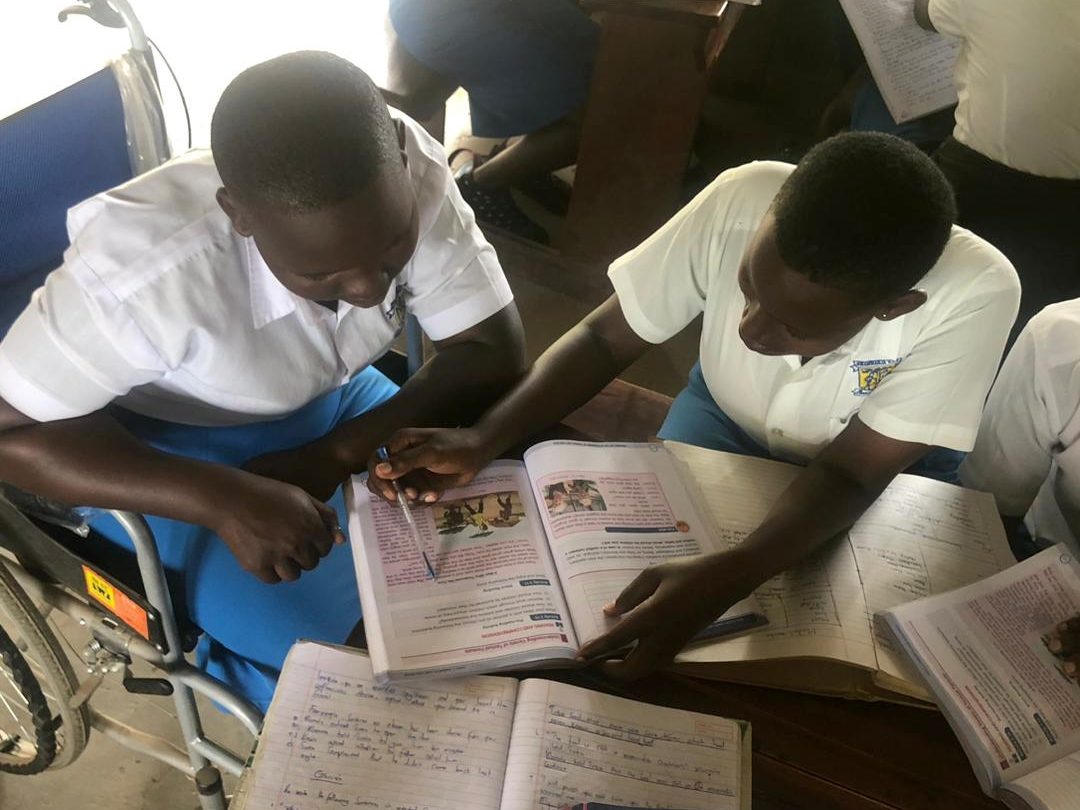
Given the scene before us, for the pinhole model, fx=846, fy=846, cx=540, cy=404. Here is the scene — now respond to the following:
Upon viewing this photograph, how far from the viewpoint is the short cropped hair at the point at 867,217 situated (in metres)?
0.78

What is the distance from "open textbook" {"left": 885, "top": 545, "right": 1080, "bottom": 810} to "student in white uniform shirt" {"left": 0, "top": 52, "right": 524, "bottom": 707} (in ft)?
1.88

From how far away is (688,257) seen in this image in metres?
1.07

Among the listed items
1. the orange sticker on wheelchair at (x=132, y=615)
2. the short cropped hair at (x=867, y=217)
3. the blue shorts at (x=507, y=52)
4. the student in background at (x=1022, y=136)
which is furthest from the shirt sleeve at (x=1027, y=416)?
the blue shorts at (x=507, y=52)

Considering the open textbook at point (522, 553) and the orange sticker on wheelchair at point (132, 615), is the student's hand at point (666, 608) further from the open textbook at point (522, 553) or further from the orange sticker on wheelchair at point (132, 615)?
the orange sticker on wheelchair at point (132, 615)

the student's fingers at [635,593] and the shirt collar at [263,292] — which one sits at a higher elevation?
the shirt collar at [263,292]

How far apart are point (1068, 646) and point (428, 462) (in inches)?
25.7

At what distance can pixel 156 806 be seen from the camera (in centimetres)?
135

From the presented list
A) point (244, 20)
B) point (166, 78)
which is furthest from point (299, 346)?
point (244, 20)

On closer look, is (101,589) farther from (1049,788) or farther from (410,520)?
(1049,788)

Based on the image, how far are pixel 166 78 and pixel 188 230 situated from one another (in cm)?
242

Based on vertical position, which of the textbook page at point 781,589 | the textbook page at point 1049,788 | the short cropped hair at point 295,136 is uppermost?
the short cropped hair at point 295,136

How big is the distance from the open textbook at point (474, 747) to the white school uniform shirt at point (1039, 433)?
22.8 inches

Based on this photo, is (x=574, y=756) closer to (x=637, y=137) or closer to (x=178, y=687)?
(x=178, y=687)

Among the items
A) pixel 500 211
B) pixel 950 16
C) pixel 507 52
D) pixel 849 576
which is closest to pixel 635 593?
pixel 849 576
